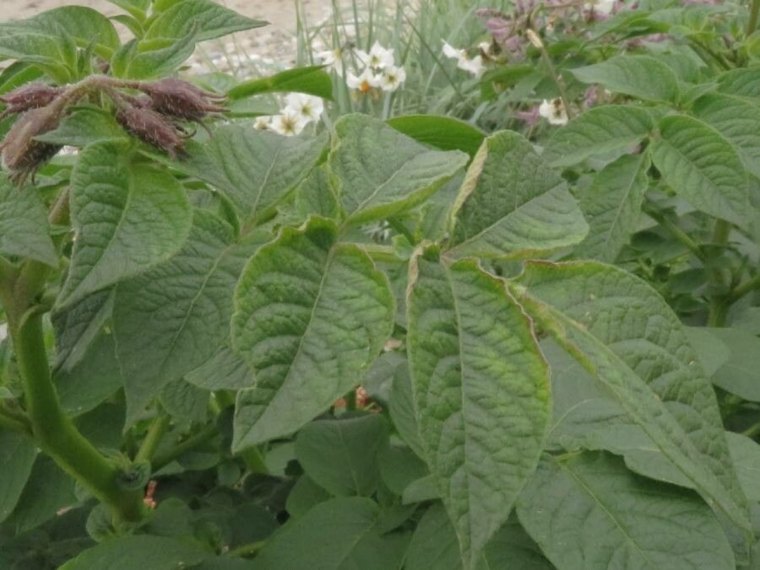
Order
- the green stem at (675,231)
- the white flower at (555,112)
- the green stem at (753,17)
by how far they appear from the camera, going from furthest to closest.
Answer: the white flower at (555,112)
the green stem at (753,17)
the green stem at (675,231)

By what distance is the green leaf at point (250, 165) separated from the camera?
0.60 m

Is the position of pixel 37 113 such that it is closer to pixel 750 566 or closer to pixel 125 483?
pixel 125 483

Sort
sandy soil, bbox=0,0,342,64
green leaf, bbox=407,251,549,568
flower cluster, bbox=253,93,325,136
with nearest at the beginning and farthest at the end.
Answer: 1. green leaf, bbox=407,251,549,568
2. flower cluster, bbox=253,93,325,136
3. sandy soil, bbox=0,0,342,64

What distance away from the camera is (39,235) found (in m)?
0.53

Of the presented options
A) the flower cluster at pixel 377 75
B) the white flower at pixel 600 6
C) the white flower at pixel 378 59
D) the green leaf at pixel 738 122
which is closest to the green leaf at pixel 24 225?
the green leaf at pixel 738 122

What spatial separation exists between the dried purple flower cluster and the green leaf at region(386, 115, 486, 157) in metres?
0.18

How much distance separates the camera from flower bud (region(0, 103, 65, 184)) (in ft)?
1.79

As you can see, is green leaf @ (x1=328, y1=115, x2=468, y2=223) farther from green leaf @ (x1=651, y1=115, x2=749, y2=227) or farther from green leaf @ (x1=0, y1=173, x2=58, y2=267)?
green leaf @ (x1=651, y1=115, x2=749, y2=227)

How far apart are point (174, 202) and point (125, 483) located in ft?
1.09

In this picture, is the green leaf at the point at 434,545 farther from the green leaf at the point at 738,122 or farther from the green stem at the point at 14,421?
the green leaf at the point at 738,122

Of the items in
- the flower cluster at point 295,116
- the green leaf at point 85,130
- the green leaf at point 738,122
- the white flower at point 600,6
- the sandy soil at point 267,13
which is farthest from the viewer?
the sandy soil at point 267,13

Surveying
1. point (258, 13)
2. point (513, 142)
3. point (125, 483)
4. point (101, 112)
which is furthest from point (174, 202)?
point (258, 13)

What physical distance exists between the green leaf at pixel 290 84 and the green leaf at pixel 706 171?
1.03ft

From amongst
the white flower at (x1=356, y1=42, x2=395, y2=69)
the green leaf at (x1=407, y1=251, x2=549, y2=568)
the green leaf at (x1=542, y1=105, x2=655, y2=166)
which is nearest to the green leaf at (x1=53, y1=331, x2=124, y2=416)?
the green leaf at (x1=407, y1=251, x2=549, y2=568)
